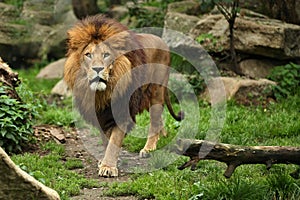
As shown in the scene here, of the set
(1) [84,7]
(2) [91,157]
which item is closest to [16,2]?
(1) [84,7]

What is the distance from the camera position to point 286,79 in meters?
9.59

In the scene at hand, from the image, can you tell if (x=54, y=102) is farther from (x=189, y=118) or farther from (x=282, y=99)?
(x=282, y=99)

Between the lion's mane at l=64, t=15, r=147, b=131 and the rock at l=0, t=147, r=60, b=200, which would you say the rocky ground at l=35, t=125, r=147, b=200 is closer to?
the lion's mane at l=64, t=15, r=147, b=131

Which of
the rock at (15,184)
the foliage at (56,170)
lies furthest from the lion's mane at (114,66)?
the rock at (15,184)

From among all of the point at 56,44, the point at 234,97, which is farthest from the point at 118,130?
the point at 56,44

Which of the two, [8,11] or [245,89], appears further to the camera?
[8,11]

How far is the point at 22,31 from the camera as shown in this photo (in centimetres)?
1543

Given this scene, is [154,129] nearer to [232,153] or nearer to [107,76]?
[107,76]

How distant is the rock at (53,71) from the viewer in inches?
Answer: 525

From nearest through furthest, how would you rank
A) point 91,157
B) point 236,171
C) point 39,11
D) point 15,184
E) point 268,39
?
1. point 15,184
2. point 236,171
3. point 91,157
4. point 268,39
5. point 39,11

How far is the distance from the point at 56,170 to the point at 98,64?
3.97 ft

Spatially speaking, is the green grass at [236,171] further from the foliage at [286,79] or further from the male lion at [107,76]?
the male lion at [107,76]

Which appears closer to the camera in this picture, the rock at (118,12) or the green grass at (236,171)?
the green grass at (236,171)

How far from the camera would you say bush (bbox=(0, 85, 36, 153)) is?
6.88 meters
